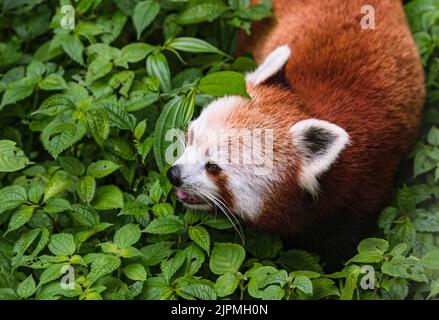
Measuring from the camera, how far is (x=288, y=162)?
103 inches

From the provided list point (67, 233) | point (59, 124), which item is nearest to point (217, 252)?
point (67, 233)

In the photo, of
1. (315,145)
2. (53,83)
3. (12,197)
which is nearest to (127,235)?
(12,197)

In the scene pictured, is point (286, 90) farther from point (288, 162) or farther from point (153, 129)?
point (153, 129)

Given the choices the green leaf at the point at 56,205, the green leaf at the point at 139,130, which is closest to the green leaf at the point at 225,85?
the green leaf at the point at 139,130

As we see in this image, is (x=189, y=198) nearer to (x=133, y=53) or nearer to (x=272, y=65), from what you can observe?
(x=272, y=65)

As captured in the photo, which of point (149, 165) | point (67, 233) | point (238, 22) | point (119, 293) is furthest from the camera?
point (238, 22)

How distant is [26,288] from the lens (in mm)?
2520

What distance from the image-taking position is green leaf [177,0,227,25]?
3268 millimetres

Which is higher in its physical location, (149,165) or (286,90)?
(286,90)

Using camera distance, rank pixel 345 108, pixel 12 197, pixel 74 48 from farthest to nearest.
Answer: pixel 74 48 → pixel 345 108 → pixel 12 197

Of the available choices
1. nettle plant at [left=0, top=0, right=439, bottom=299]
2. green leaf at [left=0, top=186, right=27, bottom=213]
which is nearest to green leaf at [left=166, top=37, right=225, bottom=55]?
nettle plant at [left=0, top=0, right=439, bottom=299]

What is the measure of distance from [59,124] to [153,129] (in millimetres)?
401

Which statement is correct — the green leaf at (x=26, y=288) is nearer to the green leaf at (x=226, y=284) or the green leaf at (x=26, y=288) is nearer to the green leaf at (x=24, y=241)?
the green leaf at (x=24, y=241)

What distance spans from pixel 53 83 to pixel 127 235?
33.6 inches
